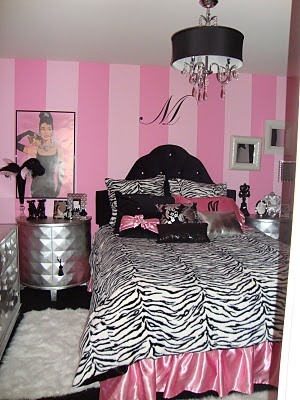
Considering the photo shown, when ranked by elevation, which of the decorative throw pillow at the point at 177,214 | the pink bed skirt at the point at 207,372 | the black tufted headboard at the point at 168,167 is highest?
the black tufted headboard at the point at 168,167

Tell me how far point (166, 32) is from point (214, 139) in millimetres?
1528

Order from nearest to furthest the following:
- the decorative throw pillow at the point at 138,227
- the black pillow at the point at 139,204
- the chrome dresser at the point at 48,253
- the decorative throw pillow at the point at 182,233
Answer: the decorative throw pillow at the point at 182,233
the decorative throw pillow at the point at 138,227
the black pillow at the point at 139,204
the chrome dresser at the point at 48,253

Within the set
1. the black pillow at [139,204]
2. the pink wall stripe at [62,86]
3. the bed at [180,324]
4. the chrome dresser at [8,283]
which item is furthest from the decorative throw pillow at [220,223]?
the pink wall stripe at [62,86]

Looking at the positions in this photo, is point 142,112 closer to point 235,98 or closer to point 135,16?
point 235,98

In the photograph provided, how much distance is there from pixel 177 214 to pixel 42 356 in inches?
58.2

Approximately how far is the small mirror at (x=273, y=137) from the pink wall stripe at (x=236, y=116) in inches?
8.6

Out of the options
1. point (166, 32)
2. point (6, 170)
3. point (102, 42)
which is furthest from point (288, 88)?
point (6, 170)

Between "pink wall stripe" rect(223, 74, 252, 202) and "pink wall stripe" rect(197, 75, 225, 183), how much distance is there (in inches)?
2.4

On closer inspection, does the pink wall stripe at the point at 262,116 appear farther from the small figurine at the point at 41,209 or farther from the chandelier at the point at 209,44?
the small figurine at the point at 41,209

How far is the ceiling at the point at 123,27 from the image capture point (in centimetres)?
243

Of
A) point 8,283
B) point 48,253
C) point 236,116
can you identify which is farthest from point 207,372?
point 236,116

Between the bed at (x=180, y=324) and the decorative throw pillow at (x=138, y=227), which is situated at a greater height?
the decorative throw pillow at (x=138, y=227)

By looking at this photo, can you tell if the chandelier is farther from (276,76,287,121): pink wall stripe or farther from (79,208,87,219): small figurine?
(276,76,287,121): pink wall stripe

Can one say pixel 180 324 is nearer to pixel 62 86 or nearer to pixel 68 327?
pixel 68 327
